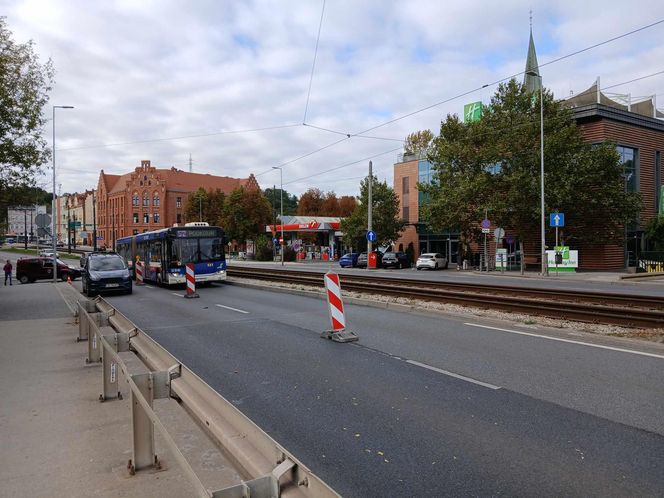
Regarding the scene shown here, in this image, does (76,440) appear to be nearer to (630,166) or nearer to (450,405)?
(450,405)

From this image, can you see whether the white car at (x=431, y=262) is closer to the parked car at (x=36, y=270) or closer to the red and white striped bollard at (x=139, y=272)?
the red and white striped bollard at (x=139, y=272)

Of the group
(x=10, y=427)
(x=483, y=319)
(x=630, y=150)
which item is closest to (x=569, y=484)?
(x=10, y=427)

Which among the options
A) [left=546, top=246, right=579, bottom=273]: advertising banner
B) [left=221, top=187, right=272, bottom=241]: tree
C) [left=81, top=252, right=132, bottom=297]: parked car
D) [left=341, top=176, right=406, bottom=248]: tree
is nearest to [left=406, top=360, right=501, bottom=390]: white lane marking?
[left=81, top=252, right=132, bottom=297]: parked car

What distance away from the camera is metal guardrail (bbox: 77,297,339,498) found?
234 cm

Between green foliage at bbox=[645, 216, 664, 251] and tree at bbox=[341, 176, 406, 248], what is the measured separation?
22.5 meters

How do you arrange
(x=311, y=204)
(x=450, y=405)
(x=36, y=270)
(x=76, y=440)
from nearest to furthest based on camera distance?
(x=76, y=440), (x=450, y=405), (x=36, y=270), (x=311, y=204)

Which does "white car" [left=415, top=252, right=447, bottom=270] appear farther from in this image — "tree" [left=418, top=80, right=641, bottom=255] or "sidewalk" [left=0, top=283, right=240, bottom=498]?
"sidewalk" [left=0, top=283, right=240, bottom=498]

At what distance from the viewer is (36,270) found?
1268 inches

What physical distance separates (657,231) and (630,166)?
6277mm

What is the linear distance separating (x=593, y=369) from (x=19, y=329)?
34.8ft

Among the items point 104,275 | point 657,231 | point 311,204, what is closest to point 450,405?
point 104,275

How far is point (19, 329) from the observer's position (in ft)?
34.5

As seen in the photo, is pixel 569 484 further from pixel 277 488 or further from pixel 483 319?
pixel 483 319

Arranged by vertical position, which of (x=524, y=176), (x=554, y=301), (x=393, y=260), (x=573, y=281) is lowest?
(x=573, y=281)
